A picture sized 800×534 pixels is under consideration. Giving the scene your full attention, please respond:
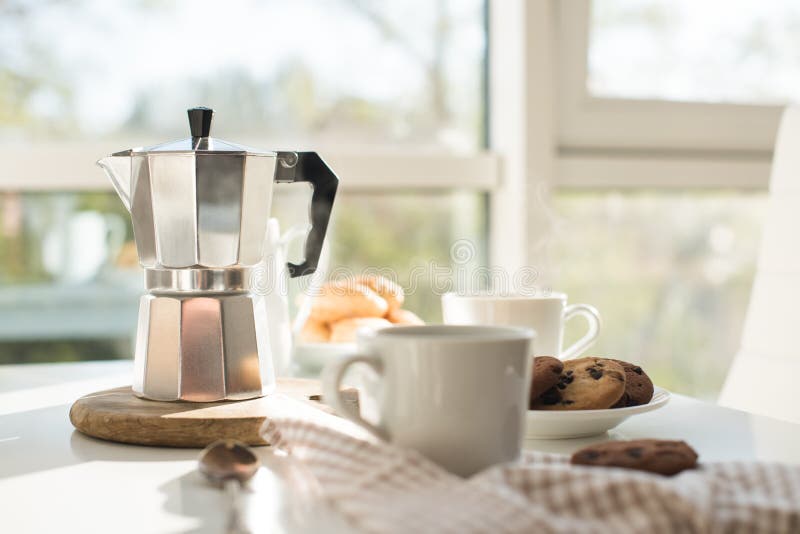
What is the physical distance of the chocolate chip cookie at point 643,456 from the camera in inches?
16.5

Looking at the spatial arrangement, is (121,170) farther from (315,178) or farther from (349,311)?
(349,311)

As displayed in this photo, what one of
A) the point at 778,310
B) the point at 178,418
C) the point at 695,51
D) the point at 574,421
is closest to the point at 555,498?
the point at 574,421

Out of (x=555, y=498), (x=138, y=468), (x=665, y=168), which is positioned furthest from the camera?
(x=665, y=168)

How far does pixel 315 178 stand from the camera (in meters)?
0.72

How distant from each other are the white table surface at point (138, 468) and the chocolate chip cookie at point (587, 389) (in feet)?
0.09

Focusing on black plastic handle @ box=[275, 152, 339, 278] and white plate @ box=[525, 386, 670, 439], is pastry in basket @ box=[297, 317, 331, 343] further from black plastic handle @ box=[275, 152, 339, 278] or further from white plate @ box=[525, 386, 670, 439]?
white plate @ box=[525, 386, 670, 439]

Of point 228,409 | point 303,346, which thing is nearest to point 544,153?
point 303,346

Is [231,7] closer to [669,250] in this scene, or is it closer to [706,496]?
[669,250]

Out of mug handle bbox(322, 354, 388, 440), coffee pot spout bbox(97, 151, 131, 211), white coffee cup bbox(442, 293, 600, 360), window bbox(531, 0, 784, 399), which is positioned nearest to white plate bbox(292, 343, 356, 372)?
white coffee cup bbox(442, 293, 600, 360)

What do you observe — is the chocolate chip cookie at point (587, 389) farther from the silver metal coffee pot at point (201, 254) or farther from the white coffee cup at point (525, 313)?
the silver metal coffee pot at point (201, 254)

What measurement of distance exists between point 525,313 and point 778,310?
48 cm

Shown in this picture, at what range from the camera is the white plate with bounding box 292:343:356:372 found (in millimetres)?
910

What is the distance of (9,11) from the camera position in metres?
1.35

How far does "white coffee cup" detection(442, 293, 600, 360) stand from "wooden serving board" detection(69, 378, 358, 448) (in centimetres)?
18
